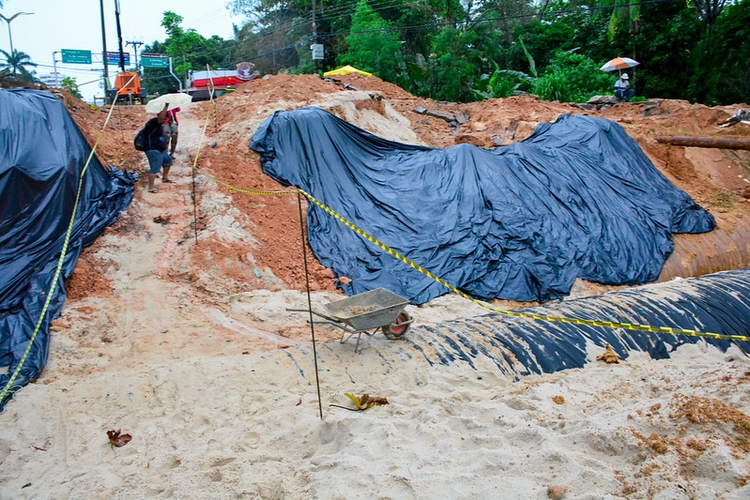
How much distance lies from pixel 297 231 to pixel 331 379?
13.2ft

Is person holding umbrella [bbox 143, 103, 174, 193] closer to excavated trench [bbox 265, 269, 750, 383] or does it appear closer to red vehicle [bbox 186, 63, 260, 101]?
excavated trench [bbox 265, 269, 750, 383]

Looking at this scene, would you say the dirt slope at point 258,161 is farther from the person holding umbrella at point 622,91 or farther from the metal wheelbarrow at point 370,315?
the metal wheelbarrow at point 370,315

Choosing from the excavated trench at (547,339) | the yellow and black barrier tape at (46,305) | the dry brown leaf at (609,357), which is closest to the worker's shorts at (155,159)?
the yellow and black barrier tape at (46,305)

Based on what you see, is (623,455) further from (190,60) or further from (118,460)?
(190,60)

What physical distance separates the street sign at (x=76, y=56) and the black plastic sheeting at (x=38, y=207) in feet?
115

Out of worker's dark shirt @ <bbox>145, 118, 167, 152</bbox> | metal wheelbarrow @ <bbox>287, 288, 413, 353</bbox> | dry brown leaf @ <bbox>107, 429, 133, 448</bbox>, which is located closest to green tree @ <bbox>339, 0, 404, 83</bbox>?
worker's dark shirt @ <bbox>145, 118, 167, 152</bbox>

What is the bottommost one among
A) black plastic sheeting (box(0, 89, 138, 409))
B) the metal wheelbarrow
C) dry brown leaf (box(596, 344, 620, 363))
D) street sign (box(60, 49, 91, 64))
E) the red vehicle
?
dry brown leaf (box(596, 344, 620, 363))

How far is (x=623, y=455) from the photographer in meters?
3.13

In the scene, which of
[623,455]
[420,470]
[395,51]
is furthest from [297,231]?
[395,51]

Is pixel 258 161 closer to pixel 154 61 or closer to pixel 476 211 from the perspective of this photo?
pixel 476 211

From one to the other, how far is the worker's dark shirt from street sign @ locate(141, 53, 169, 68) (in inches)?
1209

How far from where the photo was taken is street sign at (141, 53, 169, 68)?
36156mm

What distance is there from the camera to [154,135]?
29.0 ft

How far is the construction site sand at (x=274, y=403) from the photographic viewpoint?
10.5ft
